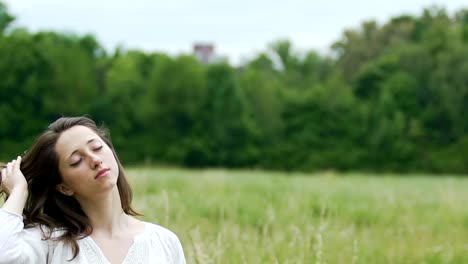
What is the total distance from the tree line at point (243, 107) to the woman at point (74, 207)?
117 feet

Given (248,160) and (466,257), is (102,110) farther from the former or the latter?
(466,257)

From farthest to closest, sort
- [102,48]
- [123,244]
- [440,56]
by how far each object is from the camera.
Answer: [102,48]
[440,56]
[123,244]

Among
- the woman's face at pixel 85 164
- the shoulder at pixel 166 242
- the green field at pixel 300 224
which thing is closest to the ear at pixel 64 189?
the woman's face at pixel 85 164

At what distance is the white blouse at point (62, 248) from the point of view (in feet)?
8.38

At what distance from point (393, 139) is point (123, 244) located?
1592 inches

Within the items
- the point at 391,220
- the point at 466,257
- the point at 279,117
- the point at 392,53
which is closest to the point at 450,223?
the point at 391,220

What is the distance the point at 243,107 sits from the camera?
42.0 meters

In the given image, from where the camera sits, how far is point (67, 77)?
134 feet

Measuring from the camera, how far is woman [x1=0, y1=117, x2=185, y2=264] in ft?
8.75

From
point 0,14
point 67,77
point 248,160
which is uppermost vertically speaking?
point 0,14

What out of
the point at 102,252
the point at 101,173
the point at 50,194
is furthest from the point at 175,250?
the point at 50,194

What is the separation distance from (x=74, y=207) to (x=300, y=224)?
11.3 ft

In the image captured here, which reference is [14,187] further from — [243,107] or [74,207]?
[243,107]

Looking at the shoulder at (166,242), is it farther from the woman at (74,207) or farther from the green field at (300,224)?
the green field at (300,224)
